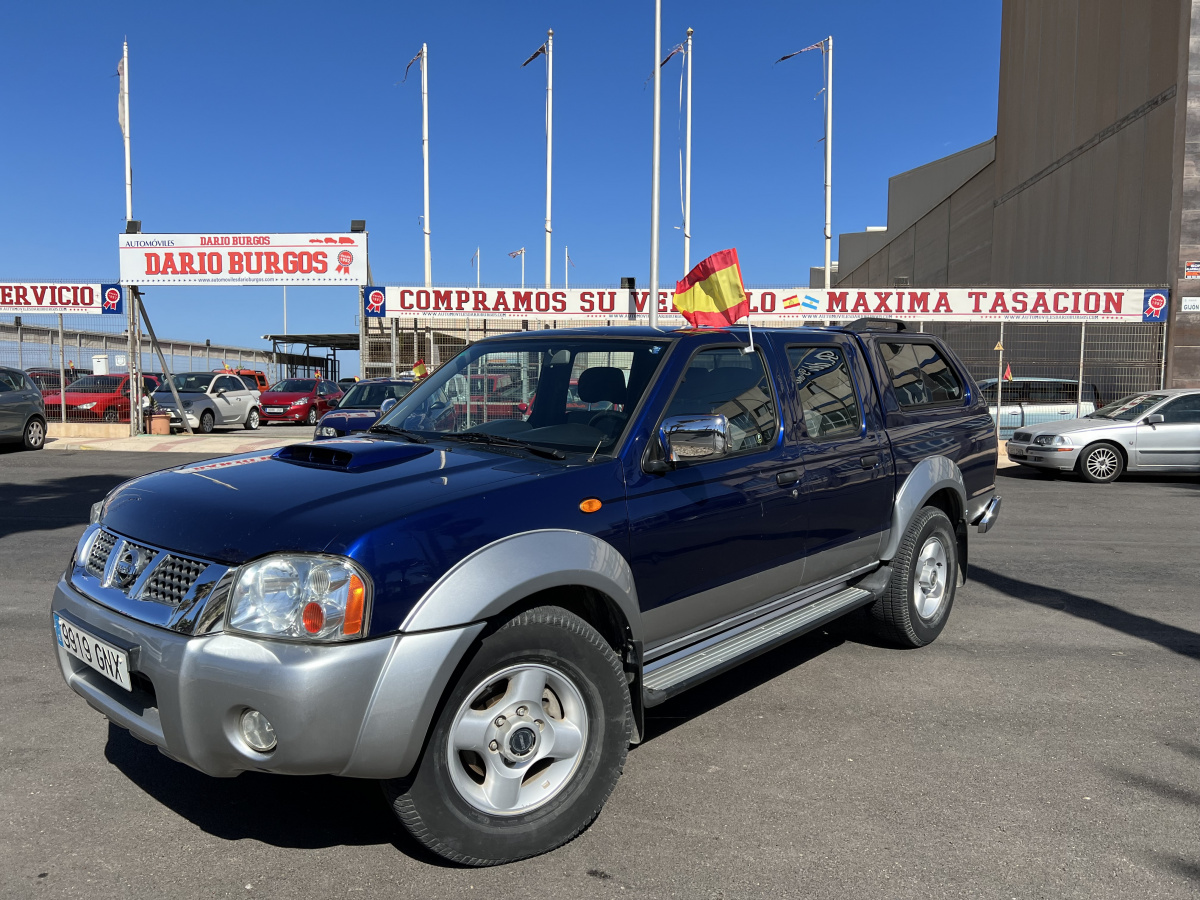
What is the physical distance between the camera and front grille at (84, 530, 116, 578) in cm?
317

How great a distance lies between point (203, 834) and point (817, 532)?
2820 millimetres

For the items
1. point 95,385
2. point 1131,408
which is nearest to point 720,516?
point 1131,408

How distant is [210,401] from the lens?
23.6m

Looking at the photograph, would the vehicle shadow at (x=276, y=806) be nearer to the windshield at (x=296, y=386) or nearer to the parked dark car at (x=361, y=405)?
the parked dark car at (x=361, y=405)

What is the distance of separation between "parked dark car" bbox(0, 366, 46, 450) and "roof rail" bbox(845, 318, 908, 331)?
16.5 m

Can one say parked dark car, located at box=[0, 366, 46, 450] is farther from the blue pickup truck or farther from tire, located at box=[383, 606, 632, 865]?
tire, located at box=[383, 606, 632, 865]

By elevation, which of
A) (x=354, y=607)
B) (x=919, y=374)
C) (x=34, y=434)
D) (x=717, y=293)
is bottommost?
(x=34, y=434)

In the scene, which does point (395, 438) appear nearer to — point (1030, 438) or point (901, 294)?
point (1030, 438)

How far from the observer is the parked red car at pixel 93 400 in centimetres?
2231

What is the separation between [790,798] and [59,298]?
883 inches

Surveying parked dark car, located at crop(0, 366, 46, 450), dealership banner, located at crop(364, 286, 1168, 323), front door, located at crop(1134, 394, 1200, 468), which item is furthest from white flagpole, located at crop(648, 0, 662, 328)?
parked dark car, located at crop(0, 366, 46, 450)

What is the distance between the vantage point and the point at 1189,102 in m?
22.5

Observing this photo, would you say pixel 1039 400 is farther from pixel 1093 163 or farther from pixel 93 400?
pixel 93 400

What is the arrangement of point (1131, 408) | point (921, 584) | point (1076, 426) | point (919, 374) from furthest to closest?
1. point (1131, 408)
2. point (1076, 426)
3. point (919, 374)
4. point (921, 584)
